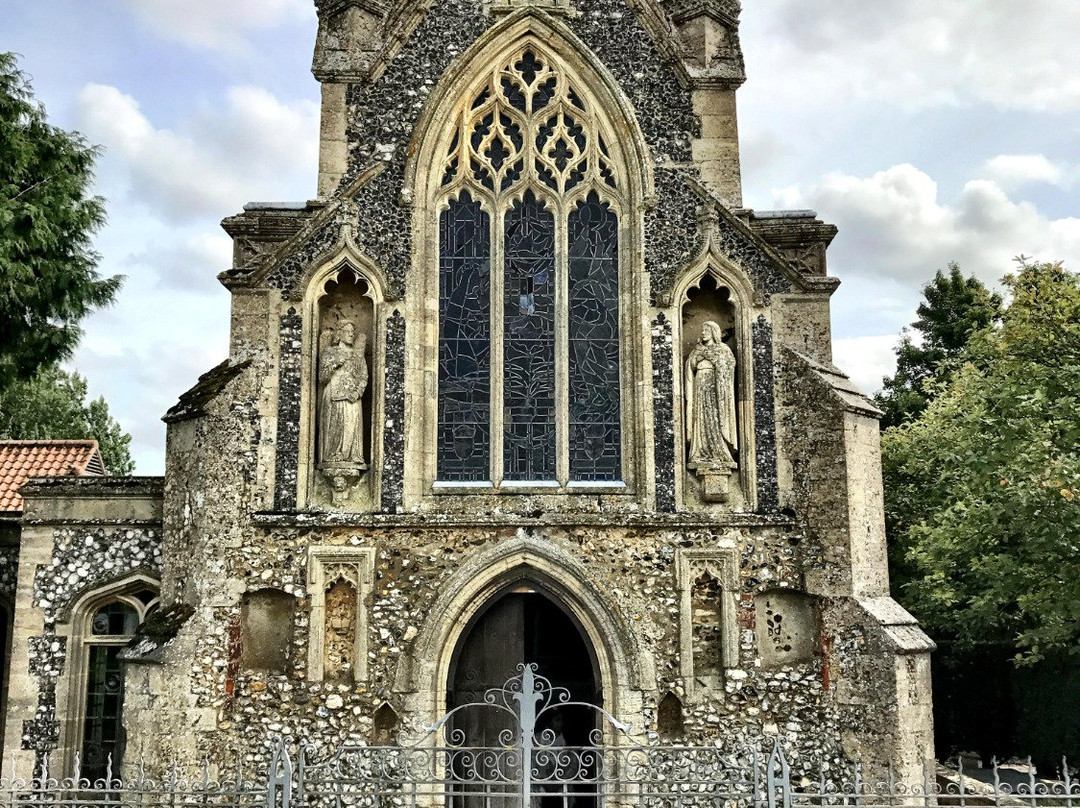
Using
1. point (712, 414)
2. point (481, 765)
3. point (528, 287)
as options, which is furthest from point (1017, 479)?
point (481, 765)

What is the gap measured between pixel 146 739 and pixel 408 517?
Answer: 350 cm

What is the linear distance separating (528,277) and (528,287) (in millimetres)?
127

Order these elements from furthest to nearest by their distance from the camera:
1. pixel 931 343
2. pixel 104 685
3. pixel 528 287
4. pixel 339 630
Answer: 1. pixel 931 343
2. pixel 104 685
3. pixel 528 287
4. pixel 339 630

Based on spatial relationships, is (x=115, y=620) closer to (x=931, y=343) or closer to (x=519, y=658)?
(x=519, y=658)

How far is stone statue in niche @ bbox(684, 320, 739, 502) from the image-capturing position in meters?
12.1

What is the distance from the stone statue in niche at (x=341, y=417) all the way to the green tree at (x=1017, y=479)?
8576mm

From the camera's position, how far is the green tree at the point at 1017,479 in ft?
46.4

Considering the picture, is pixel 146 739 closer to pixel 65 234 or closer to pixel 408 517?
pixel 408 517

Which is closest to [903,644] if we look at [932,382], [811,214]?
[811,214]

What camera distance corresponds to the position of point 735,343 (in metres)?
12.6

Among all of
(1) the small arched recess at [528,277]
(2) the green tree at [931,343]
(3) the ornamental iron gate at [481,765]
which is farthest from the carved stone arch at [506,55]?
(2) the green tree at [931,343]

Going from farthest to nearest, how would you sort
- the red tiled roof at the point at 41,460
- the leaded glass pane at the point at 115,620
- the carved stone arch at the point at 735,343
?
the red tiled roof at the point at 41,460
the leaded glass pane at the point at 115,620
the carved stone arch at the point at 735,343

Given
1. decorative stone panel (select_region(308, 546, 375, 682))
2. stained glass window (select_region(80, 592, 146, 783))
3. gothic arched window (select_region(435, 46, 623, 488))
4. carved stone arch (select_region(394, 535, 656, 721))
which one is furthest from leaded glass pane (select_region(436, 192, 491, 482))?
stained glass window (select_region(80, 592, 146, 783))

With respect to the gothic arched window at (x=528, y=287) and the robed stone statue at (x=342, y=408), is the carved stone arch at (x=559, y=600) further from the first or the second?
the robed stone statue at (x=342, y=408)
